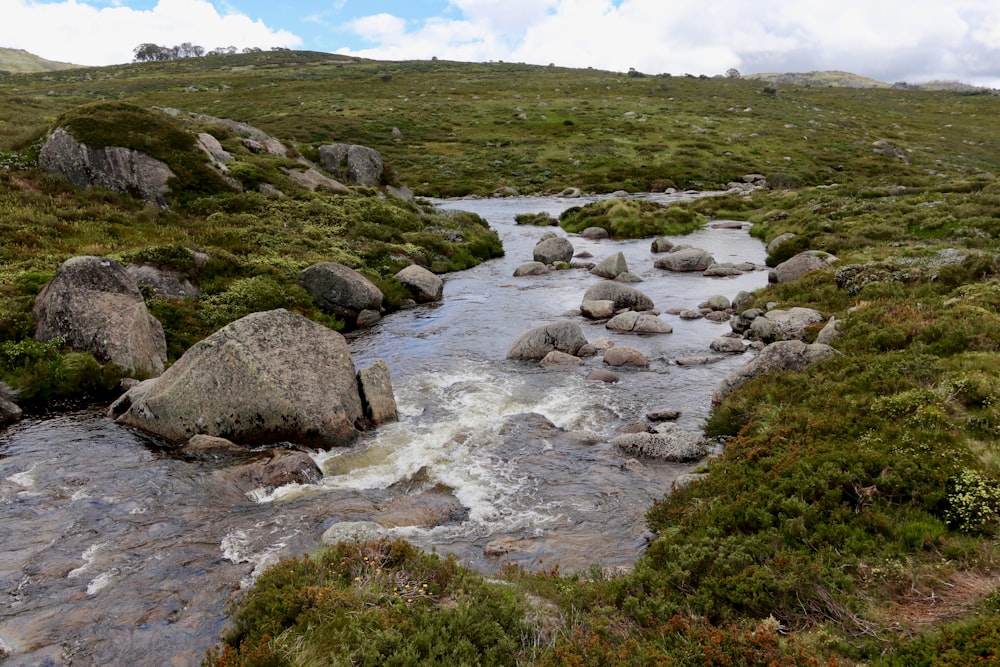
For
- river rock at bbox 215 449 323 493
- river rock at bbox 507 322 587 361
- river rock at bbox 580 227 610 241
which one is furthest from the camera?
river rock at bbox 580 227 610 241

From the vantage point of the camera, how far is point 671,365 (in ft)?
73.7

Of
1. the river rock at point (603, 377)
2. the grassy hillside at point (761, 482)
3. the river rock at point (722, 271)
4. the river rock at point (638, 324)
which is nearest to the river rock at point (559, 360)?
the river rock at point (603, 377)

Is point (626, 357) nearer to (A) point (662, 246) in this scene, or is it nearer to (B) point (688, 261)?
(B) point (688, 261)

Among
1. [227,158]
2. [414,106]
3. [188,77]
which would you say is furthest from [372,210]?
[188,77]

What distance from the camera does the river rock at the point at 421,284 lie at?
108 ft

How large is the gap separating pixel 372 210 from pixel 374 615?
3841cm

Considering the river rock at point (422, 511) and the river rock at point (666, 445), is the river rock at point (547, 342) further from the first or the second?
the river rock at point (422, 511)

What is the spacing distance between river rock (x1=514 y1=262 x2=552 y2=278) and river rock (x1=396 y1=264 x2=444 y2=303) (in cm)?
732

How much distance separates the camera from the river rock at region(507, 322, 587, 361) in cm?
2358

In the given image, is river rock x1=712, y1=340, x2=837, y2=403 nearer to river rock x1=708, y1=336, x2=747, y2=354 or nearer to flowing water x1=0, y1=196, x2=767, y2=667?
flowing water x1=0, y1=196, x2=767, y2=667

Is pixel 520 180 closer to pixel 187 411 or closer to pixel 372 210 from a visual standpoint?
pixel 372 210

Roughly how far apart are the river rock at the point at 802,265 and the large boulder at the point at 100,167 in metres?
37.5

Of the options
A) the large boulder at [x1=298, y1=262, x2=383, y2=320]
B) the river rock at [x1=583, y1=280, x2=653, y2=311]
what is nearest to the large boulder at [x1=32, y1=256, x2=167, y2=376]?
the large boulder at [x1=298, y1=262, x2=383, y2=320]

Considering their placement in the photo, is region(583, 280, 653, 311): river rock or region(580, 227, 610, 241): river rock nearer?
region(583, 280, 653, 311): river rock
